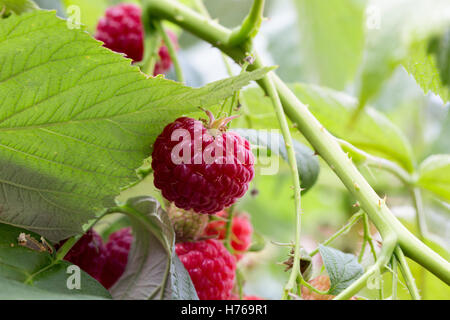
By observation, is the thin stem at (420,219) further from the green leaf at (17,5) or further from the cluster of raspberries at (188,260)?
the green leaf at (17,5)

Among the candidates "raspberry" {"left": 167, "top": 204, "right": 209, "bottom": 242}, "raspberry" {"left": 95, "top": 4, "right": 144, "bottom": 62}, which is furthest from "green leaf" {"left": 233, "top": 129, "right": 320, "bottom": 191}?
→ "raspberry" {"left": 95, "top": 4, "right": 144, "bottom": 62}

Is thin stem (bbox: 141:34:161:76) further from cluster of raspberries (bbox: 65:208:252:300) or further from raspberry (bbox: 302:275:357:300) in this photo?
raspberry (bbox: 302:275:357:300)

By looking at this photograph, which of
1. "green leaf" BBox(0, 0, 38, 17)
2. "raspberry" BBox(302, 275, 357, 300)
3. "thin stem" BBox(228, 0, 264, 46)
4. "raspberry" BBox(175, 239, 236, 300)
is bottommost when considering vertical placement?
"raspberry" BBox(302, 275, 357, 300)

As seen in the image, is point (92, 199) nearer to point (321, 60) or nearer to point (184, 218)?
point (184, 218)

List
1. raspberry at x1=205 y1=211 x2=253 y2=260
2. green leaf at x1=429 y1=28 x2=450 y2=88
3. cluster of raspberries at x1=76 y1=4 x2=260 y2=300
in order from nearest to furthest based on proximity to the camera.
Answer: green leaf at x1=429 y1=28 x2=450 y2=88 < cluster of raspberries at x1=76 y1=4 x2=260 y2=300 < raspberry at x1=205 y1=211 x2=253 y2=260

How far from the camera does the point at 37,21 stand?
390mm

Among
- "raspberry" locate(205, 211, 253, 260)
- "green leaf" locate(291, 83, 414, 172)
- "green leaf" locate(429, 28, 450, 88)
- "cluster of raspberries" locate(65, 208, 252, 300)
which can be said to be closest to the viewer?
"green leaf" locate(429, 28, 450, 88)

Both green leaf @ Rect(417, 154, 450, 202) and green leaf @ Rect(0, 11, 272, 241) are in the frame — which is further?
green leaf @ Rect(417, 154, 450, 202)

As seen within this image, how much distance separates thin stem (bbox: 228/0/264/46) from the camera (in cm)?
48

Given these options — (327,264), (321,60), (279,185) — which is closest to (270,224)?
(279,185)

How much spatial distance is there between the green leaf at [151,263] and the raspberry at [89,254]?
0.09 feet

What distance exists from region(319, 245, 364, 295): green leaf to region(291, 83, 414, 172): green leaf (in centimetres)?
34
